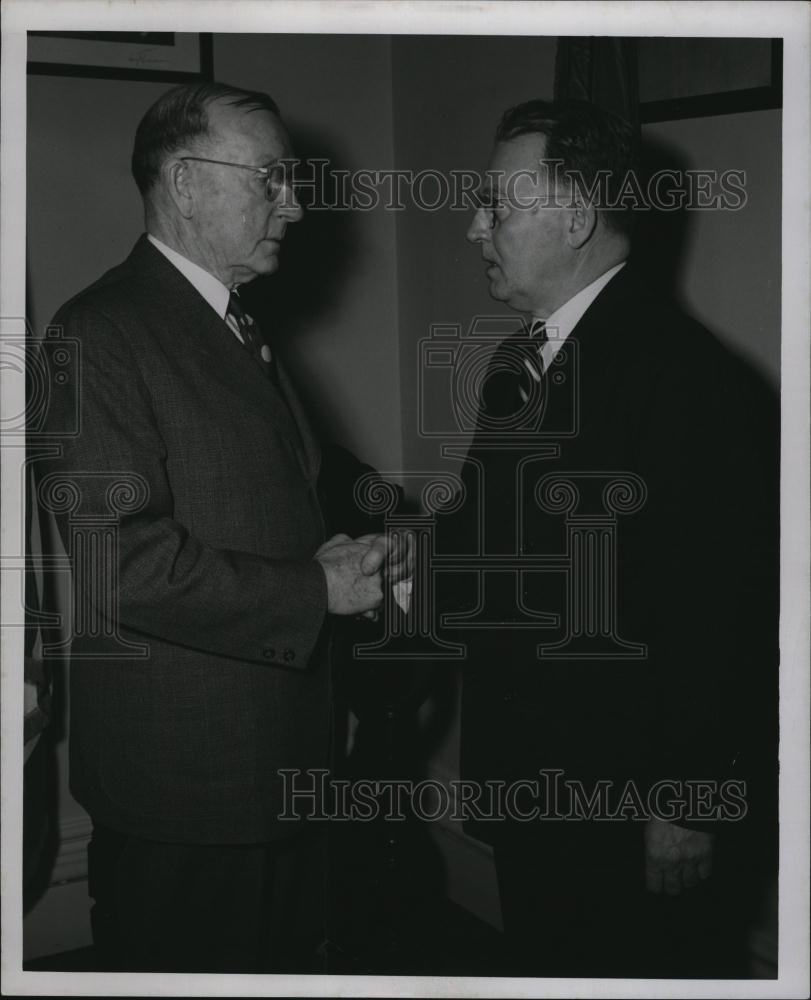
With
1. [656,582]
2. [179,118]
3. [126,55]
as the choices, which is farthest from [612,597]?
[126,55]

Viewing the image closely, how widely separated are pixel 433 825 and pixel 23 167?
4.97 feet

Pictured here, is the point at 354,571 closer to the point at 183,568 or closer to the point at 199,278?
the point at 183,568

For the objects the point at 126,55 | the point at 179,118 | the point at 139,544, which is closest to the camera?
the point at 139,544

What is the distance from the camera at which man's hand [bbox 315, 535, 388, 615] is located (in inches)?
53.4

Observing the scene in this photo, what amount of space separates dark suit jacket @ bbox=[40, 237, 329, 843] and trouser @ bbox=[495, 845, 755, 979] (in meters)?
0.37

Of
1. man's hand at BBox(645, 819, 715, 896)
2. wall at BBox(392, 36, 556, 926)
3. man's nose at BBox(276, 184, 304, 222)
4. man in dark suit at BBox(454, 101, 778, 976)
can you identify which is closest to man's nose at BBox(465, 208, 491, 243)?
man in dark suit at BBox(454, 101, 778, 976)

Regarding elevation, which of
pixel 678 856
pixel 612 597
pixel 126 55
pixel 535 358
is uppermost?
pixel 126 55

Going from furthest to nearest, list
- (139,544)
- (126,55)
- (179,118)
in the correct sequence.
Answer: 1. (126,55)
2. (179,118)
3. (139,544)

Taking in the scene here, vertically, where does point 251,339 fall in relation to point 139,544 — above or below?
above

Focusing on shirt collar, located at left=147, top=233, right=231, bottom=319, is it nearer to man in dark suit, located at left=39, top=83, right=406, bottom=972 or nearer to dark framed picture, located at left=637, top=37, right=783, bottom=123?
man in dark suit, located at left=39, top=83, right=406, bottom=972

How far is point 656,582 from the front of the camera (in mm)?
1313

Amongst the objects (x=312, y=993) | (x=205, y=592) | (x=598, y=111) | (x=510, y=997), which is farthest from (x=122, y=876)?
(x=598, y=111)

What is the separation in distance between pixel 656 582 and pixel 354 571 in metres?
0.38

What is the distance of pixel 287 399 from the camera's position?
1527mm
